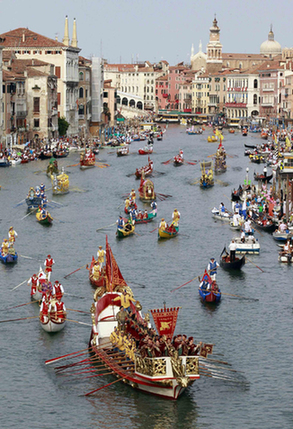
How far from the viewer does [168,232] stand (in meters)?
55.8

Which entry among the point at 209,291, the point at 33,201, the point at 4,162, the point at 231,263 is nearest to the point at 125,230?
the point at 231,263

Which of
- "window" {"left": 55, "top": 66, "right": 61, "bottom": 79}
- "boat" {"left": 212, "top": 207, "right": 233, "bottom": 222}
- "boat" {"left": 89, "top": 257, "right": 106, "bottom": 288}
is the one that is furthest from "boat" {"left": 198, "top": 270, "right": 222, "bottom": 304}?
"window" {"left": 55, "top": 66, "right": 61, "bottom": 79}

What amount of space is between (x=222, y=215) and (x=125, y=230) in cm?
915

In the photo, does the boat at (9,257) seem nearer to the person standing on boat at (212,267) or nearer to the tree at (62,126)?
the person standing on boat at (212,267)

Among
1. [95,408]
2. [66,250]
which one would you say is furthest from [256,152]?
[95,408]

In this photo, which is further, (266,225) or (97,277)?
(266,225)

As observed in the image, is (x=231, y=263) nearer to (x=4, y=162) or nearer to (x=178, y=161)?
(x=4, y=162)

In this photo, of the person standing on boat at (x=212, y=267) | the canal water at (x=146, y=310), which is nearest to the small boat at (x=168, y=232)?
the canal water at (x=146, y=310)

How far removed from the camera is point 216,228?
5959 cm

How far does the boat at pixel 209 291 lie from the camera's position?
4088 cm

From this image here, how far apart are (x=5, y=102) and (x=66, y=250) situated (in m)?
56.3

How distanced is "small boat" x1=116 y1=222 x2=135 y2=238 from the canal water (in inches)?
21.4

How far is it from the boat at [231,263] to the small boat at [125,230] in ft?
31.4

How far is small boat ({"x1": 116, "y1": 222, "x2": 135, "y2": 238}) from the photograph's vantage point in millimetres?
55531
